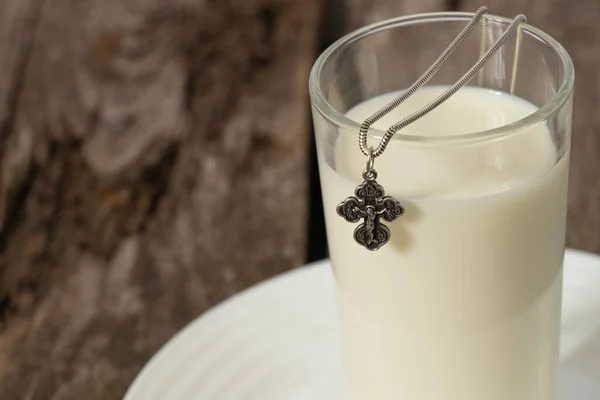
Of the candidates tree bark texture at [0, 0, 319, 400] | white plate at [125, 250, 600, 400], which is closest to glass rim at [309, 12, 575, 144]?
white plate at [125, 250, 600, 400]

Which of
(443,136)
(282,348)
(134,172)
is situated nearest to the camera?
(443,136)

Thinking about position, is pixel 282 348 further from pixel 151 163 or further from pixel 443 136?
pixel 151 163

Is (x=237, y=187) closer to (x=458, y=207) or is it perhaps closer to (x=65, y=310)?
(x=65, y=310)

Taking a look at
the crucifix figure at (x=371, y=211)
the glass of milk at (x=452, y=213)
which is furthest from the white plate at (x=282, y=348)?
the crucifix figure at (x=371, y=211)

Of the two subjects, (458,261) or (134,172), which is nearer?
(458,261)

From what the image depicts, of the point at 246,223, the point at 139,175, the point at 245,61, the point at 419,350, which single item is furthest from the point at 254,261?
the point at 419,350

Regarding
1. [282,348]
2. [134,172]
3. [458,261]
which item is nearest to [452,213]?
[458,261]
